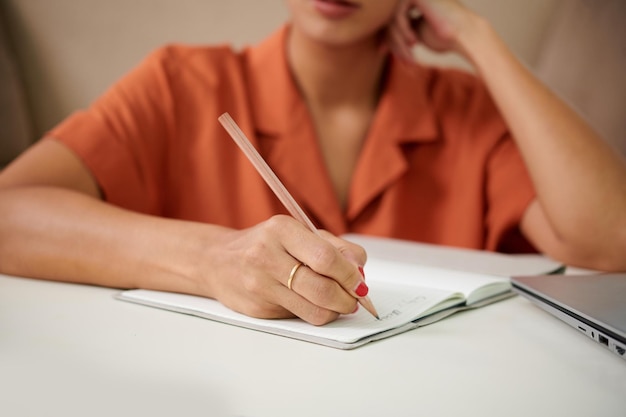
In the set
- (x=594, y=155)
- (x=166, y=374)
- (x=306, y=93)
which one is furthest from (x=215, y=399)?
(x=306, y=93)

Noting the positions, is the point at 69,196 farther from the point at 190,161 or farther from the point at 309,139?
the point at 309,139

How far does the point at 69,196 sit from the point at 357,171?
0.52 meters

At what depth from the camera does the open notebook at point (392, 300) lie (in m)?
0.55

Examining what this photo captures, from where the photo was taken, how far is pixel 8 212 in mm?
757

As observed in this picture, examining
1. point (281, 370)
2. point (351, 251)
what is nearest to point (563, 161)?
point (351, 251)

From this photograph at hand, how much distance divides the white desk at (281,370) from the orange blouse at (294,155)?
0.49 m

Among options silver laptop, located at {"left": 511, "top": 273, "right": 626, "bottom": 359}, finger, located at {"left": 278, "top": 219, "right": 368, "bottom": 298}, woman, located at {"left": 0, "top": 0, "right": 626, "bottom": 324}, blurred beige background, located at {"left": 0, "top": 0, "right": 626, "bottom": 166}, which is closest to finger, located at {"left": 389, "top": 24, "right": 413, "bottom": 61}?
woman, located at {"left": 0, "top": 0, "right": 626, "bottom": 324}

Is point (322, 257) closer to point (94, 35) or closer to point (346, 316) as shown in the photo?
point (346, 316)

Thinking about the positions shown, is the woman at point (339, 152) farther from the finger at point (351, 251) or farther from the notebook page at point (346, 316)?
the finger at point (351, 251)

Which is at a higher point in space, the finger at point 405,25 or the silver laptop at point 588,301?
the finger at point 405,25

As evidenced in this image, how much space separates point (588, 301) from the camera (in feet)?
1.95

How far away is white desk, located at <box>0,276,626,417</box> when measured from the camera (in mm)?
426

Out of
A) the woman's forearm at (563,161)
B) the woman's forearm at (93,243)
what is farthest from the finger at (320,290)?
the woman's forearm at (563,161)

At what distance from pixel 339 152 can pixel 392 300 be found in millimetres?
600
